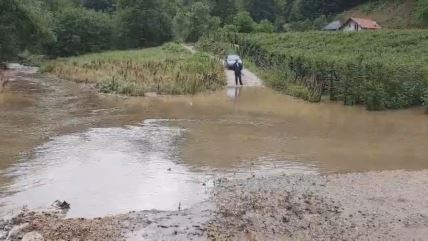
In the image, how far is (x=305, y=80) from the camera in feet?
100.0

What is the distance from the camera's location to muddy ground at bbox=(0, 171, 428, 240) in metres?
9.77

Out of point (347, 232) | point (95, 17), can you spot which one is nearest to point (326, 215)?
point (347, 232)

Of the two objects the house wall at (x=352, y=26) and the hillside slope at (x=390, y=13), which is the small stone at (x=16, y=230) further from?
the house wall at (x=352, y=26)

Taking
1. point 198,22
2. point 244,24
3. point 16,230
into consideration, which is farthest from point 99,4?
point 16,230

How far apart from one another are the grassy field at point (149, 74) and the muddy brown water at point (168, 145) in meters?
1.67

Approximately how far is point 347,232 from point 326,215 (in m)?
0.87

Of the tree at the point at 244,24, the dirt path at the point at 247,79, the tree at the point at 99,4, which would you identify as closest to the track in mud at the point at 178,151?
the dirt path at the point at 247,79

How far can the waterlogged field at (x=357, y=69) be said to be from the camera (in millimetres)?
25016

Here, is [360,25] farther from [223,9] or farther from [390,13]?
[223,9]

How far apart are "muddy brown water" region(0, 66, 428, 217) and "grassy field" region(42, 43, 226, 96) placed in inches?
65.7

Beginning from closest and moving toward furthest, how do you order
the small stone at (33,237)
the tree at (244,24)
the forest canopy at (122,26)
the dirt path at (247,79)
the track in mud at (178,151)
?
the small stone at (33,237), the track in mud at (178,151), the dirt path at (247,79), the forest canopy at (122,26), the tree at (244,24)

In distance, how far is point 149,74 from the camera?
34.1 metres

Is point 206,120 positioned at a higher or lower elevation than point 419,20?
lower

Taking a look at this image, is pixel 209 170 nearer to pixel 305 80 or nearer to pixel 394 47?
pixel 305 80
